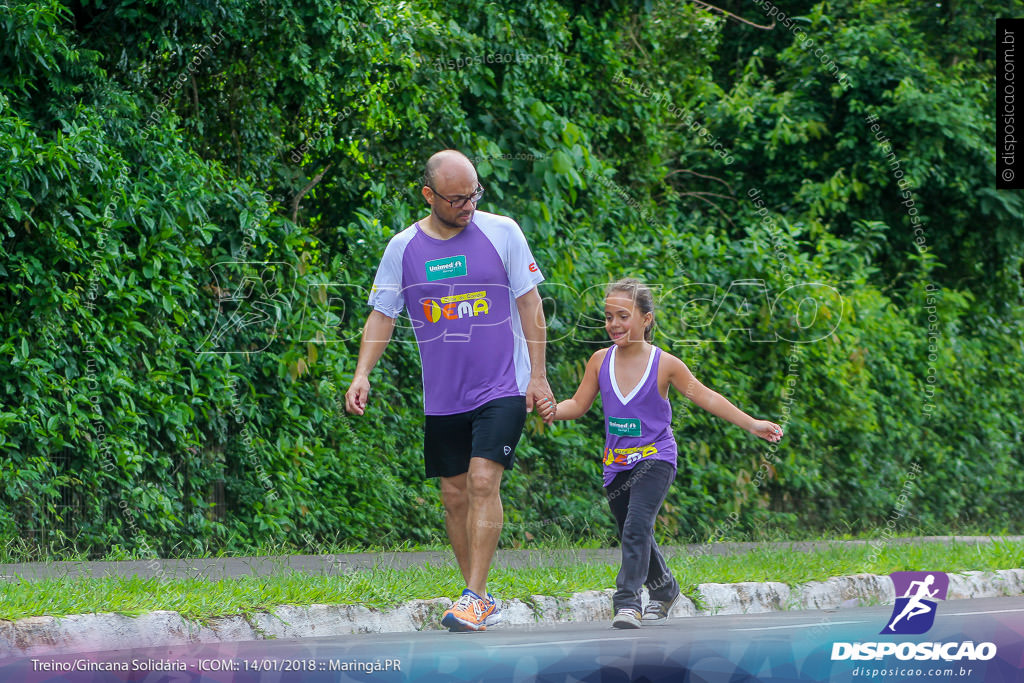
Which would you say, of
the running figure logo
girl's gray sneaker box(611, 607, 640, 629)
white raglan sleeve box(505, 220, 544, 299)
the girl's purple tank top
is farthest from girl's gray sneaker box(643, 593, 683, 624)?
white raglan sleeve box(505, 220, 544, 299)

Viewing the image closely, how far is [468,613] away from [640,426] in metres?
1.31

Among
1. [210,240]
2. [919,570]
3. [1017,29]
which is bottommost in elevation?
[919,570]

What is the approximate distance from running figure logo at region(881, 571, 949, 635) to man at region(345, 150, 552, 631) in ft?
7.25

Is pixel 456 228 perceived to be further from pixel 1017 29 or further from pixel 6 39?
pixel 1017 29

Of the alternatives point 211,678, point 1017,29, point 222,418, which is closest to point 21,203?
point 222,418

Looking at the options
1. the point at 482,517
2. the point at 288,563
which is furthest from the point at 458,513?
the point at 288,563

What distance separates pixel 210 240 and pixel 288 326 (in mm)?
857

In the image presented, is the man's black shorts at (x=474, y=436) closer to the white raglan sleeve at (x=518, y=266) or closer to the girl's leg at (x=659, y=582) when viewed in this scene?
the white raglan sleeve at (x=518, y=266)

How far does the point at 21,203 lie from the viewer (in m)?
7.54

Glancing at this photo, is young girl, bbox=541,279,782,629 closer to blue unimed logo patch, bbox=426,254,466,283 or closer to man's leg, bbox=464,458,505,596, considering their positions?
man's leg, bbox=464,458,505,596

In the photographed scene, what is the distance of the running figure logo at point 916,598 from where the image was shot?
6696 millimetres

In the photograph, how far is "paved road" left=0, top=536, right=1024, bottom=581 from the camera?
22.4 feet

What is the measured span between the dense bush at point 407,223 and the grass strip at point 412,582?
4.99 ft

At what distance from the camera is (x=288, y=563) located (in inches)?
305
